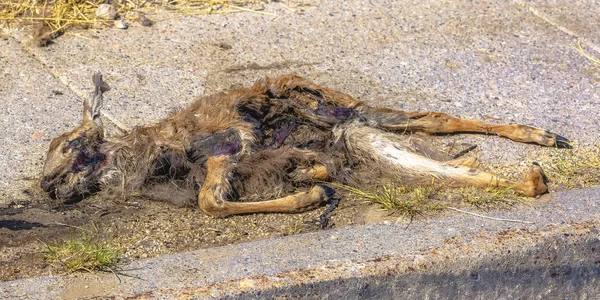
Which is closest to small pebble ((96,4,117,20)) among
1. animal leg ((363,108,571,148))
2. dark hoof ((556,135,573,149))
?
animal leg ((363,108,571,148))

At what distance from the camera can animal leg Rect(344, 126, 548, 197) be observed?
4918mm

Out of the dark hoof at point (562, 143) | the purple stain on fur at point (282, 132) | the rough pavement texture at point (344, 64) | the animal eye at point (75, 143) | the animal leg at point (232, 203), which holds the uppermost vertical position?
the animal eye at point (75, 143)

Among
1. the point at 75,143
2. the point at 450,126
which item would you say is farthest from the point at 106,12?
the point at 450,126

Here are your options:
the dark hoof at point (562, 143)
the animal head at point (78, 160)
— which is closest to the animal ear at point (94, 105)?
the animal head at point (78, 160)

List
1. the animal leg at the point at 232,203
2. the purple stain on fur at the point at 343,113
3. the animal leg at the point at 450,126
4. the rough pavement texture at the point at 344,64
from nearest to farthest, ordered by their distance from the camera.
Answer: the animal leg at the point at 232,203
the purple stain on fur at the point at 343,113
the animal leg at the point at 450,126
the rough pavement texture at the point at 344,64

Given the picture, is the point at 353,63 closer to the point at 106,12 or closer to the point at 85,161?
the point at 106,12

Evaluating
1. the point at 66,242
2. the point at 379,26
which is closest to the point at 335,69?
the point at 379,26

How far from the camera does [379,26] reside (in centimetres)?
709

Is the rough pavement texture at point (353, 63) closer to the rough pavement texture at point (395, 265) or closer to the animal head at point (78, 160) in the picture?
the animal head at point (78, 160)

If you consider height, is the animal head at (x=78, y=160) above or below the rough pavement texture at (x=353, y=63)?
above

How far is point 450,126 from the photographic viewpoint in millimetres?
5520

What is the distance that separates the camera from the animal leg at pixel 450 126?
213 inches

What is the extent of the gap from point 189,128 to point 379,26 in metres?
2.59

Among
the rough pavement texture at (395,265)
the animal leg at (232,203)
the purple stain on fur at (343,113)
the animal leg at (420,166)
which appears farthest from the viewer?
the purple stain on fur at (343,113)
